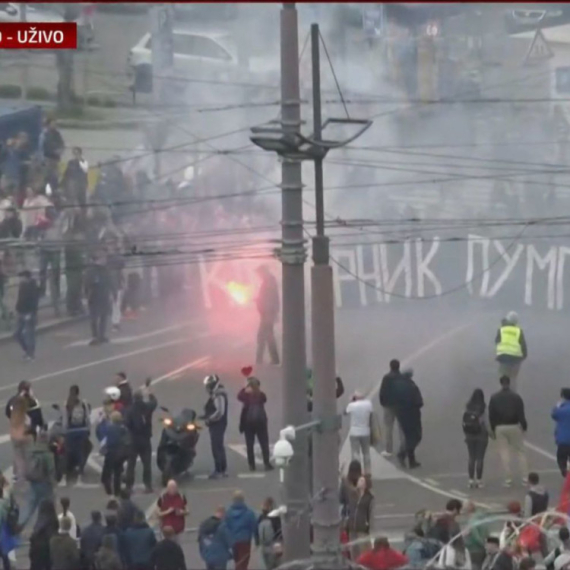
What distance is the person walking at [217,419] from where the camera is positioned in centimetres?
1566

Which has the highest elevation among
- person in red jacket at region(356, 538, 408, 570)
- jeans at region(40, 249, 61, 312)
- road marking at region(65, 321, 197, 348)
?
jeans at region(40, 249, 61, 312)

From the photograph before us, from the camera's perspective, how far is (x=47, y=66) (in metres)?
23.0

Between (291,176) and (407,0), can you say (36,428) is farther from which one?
(407,0)

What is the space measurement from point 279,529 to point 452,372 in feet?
24.8

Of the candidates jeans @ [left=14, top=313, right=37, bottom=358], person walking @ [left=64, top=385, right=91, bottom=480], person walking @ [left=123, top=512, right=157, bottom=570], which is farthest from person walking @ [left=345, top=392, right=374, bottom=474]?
jeans @ [left=14, top=313, right=37, bottom=358]

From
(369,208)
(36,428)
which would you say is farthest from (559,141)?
(36,428)

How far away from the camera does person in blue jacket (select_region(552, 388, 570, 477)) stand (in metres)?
15.3

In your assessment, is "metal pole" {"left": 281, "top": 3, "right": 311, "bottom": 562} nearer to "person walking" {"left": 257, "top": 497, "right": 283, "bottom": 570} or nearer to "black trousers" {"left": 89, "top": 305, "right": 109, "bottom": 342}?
"person walking" {"left": 257, "top": 497, "right": 283, "bottom": 570}

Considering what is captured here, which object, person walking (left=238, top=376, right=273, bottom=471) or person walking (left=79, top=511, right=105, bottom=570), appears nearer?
person walking (left=79, top=511, right=105, bottom=570)

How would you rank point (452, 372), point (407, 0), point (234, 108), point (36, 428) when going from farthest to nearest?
1. point (234, 108)
2. point (452, 372)
3. point (36, 428)
4. point (407, 0)

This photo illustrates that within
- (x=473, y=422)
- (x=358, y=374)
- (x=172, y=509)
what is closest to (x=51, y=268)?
(x=358, y=374)

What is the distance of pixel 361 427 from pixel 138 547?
3.25m

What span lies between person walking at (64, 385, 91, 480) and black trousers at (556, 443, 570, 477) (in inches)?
159

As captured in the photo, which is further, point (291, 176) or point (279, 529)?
point (279, 529)
